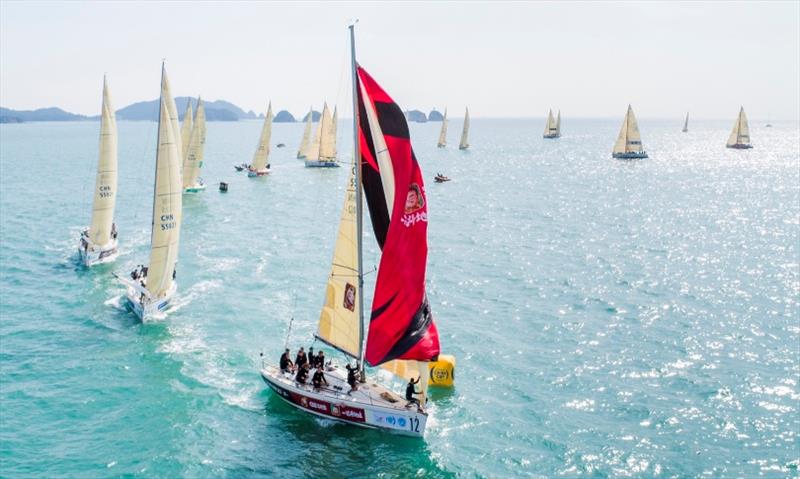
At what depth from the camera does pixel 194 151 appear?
3642 inches

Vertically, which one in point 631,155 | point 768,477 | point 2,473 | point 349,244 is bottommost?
point 2,473

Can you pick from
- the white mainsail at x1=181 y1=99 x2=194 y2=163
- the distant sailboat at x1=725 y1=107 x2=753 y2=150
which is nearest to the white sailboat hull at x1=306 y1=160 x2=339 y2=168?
the white mainsail at x1=181 y1=99 x2=194 y2=163

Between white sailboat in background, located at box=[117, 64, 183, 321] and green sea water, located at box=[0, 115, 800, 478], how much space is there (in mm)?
1465

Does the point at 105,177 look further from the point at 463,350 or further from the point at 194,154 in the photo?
the point at 194,154

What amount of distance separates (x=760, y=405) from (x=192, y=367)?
2973 cm

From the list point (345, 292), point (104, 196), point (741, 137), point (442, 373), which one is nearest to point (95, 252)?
point (104, 196)

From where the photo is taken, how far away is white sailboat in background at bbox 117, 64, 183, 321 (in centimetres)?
4169

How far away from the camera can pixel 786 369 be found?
36.0 meters

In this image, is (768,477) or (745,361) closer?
(768,477)

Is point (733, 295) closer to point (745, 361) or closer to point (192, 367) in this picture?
point (745, 361)

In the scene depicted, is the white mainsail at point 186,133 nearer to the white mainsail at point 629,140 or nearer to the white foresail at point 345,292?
the white foresail at point 345,292

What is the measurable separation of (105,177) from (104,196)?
174 cm

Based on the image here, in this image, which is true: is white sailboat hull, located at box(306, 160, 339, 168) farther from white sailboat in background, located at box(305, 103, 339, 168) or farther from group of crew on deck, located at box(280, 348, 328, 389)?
→ group of crew on deck, located at box(280, 348, 328, 389)

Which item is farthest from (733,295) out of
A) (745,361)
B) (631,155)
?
(631,155)
